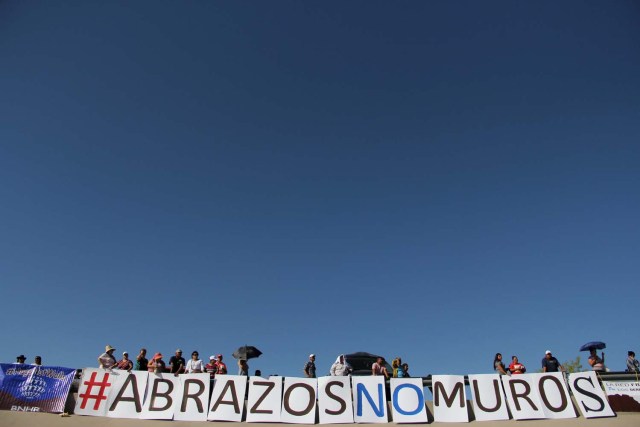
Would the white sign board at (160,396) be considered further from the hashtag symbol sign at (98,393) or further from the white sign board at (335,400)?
the white sign board at (335,400)

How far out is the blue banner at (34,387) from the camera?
1234 centimetres

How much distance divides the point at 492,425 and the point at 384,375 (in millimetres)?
3415

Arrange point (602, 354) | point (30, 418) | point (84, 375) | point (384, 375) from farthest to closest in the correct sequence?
1. point (602, 354)
2. point (384, 375)
3. point (84, 375)
4. point (30, 418)

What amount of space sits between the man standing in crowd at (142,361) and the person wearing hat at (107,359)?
82 centimetres

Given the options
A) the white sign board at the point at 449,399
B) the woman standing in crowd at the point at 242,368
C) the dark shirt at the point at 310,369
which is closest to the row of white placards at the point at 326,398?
the white sign board at the point at 449,399

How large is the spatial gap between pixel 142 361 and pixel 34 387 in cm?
300

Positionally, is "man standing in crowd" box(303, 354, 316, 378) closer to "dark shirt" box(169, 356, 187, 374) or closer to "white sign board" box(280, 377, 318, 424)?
"white sign board" box(280, 377, 318, 424)

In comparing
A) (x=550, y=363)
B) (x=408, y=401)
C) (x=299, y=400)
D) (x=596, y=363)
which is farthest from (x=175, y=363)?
(x=596, y=363)

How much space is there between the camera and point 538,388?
13.0m

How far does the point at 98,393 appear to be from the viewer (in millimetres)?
12445

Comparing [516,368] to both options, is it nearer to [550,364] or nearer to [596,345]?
[550,364]

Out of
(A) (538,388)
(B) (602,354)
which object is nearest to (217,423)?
(A) (538,388)

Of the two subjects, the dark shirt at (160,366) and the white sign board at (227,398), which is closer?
the white sign board at (227,398)

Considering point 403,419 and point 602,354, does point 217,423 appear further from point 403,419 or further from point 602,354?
point 602,354
